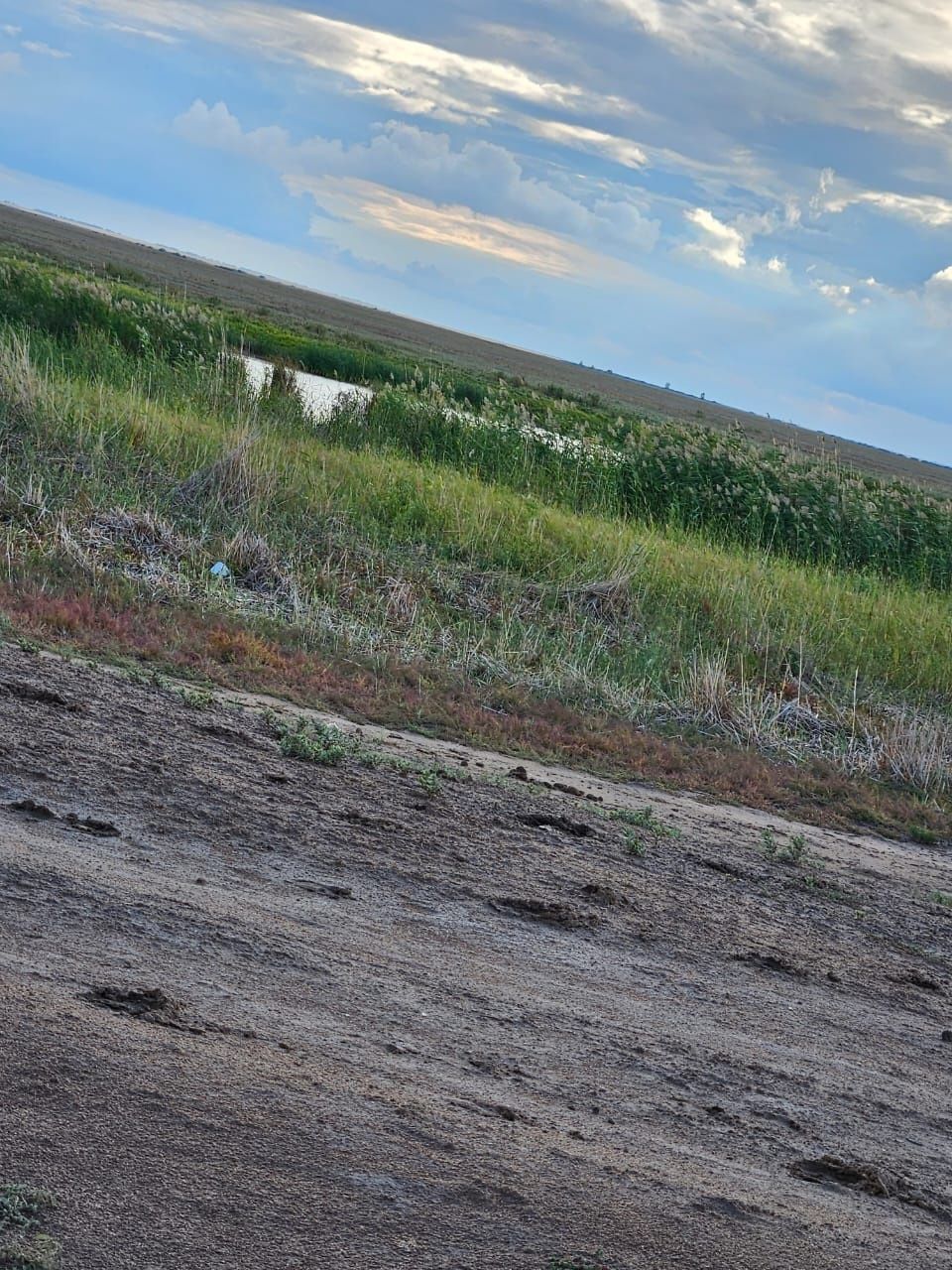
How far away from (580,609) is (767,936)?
6779 millimetres

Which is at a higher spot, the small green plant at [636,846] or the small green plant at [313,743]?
the small green plant at [636,846]

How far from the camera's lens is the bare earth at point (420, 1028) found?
2.87 meters

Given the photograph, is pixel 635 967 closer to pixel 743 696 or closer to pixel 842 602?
pixel 743 696

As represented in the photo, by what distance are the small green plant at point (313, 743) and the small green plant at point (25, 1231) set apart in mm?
3936

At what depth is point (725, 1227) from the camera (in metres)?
3.13

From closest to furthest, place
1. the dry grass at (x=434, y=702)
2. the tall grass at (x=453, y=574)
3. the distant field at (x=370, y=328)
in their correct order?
the dry grass at (x=434, y=702) → the tall grass at (x=453, y=574) → the distant field at (x=370, y=328)

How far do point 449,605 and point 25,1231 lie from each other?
9.34 meters

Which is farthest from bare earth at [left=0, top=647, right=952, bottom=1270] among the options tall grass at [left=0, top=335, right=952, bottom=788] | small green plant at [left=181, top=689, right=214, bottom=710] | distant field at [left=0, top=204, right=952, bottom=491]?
distant field at [left=0, top=204, right=952, bottom=491]

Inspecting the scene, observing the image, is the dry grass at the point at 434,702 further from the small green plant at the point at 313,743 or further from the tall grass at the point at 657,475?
the tall grass at the point at 657,475

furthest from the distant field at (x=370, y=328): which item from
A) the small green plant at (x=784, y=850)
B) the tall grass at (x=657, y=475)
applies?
the small green plant at (x=784, y=850)

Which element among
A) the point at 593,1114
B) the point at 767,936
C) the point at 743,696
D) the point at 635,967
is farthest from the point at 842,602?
the point at 593,1114

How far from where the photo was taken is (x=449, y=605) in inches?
461

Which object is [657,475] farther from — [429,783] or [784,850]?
[429,783]

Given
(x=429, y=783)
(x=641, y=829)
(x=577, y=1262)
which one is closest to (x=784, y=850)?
(x=641, y=829)
